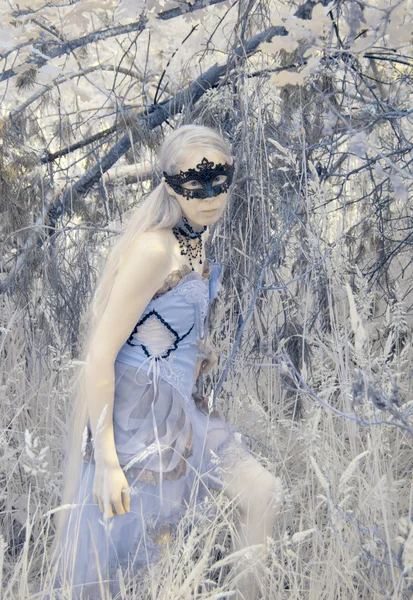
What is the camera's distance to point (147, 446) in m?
1.75

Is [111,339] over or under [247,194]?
under

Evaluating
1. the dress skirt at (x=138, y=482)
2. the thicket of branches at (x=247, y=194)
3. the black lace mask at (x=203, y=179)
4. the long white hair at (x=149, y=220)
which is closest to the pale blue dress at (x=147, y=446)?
the dress skirt at (x=138, y=482)

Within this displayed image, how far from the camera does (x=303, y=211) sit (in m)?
2.60

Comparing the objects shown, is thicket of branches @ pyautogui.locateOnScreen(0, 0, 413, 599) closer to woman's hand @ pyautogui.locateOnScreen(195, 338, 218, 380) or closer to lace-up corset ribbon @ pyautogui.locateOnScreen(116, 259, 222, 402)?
woman's hand @ pyautogui.locateOnScreen(195, 338, 218, 380)

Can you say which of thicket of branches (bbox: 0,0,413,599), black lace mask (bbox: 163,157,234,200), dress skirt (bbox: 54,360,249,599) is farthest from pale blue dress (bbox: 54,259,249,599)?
thicket of branches (bbox: 0,0,413,599)

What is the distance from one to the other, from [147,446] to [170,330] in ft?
0.99

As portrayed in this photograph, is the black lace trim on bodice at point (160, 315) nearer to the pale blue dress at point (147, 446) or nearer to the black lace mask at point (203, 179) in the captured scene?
the pale blue dress at point (147, 446)

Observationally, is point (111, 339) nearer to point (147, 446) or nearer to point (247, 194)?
point (147, 446)

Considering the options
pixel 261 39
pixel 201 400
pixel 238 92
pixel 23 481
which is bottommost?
pixel 23 481

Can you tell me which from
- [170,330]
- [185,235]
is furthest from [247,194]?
[170,330]

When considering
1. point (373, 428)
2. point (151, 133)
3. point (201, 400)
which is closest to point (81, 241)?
point (151, 133)

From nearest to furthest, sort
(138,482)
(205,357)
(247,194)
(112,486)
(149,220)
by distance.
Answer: (112,486), (138,482), (149,220), (205,357), (247,194)

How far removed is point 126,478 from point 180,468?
0.14 meters

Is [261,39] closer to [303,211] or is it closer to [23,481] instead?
[303,211]
